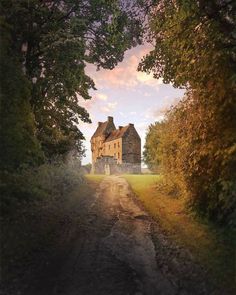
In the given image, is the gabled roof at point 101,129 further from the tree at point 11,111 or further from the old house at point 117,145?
the tree at point 11,111

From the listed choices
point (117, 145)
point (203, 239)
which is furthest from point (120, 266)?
point (117, 145)

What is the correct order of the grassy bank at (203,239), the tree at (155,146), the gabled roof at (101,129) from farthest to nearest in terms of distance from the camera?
the gabled roof at (101,129), the tree at (155,146), the grassy bank at (203,239)

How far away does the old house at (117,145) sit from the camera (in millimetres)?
79137

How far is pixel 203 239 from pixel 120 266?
3998mm

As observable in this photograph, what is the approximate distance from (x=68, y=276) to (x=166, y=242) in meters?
4.56

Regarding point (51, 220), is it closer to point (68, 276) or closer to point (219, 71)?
point (68, 276)

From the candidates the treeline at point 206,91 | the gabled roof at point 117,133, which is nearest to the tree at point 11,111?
the treeline at point 206,91

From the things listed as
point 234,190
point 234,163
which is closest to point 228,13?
point 234,163

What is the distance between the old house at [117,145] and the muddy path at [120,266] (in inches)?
2240

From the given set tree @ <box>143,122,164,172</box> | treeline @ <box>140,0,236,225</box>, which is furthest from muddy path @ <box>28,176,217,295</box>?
tree @ <box>143,122,164,172</box>

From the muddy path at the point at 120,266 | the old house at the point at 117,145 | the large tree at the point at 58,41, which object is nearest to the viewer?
the muddy path at the point at 120,266

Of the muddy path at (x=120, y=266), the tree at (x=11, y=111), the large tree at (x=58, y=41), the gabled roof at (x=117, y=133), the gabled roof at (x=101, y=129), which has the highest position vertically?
the gabled roof at (x=101, y=129)

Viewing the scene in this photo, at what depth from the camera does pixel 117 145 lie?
89.8 m

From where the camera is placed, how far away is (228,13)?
44.5 ft
